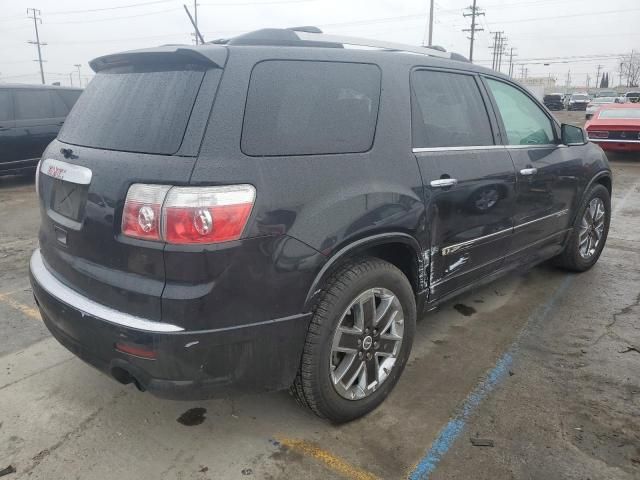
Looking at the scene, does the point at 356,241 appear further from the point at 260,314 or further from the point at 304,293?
the point at 260,314

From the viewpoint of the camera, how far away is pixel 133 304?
2.08m

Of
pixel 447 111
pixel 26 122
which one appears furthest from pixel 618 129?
pixel 26 122

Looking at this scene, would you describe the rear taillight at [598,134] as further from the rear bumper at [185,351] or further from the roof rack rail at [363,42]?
the rear bumper at [185,351]

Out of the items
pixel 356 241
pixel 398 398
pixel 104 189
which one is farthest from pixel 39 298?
pixel 398 398

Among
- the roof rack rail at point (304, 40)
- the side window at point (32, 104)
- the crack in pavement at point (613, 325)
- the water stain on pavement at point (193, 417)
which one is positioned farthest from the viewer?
the side window at point (32, 104)

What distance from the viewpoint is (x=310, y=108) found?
2.36 m

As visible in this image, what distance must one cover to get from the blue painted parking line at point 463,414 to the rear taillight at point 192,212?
4.42ft

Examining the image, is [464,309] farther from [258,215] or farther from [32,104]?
[32,104]

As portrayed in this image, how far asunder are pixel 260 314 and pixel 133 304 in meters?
0.51

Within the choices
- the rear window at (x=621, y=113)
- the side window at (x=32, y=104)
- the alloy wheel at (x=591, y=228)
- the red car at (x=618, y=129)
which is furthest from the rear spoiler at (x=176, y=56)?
the rear window at (x=621, y=113)

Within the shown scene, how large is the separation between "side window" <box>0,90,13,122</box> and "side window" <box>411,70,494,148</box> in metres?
8.24

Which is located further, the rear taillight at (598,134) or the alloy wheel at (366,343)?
the rear taillight at (598,134)

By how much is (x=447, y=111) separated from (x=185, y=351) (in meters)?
2.05

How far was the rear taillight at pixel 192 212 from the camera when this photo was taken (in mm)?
1967
